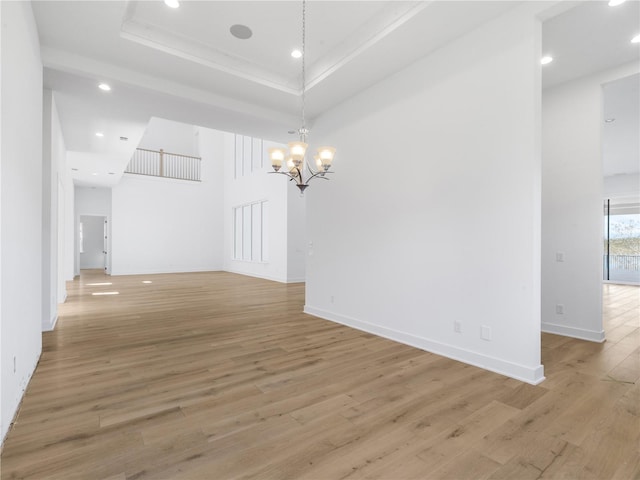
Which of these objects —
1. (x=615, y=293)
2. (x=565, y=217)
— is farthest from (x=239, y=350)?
(x=615, y=293)

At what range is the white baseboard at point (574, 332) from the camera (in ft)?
12.8

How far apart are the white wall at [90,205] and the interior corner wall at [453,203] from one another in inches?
415

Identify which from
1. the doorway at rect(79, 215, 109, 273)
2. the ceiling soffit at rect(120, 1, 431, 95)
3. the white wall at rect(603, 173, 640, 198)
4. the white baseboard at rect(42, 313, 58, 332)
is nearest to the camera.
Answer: the ceiling soffit at rect(120, 1, 431, 95)

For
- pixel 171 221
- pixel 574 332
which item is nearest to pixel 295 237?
pixel 171 221

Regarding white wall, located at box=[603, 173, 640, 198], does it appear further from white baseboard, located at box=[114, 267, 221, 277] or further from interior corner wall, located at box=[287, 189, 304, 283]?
white baseboard, located at box=[114, 267, 221, 277]

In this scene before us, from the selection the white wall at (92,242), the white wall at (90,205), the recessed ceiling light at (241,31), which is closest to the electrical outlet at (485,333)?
the recessed ceiling light at (241,31)

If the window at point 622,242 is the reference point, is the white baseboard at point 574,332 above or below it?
below

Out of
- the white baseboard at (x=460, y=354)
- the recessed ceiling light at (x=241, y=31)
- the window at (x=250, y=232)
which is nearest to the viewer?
the white baseboard at (x=460, y=354)

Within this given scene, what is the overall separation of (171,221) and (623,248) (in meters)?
15.3

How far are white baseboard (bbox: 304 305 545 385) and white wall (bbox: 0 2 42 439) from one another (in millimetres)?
3463

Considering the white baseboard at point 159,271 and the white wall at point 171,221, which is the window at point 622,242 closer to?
the white wall at point 171,221

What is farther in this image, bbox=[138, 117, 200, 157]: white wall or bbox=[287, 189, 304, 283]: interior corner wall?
bbox=[138, 117, 200, 157]: white wall

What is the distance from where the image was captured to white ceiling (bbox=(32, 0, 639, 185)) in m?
3.06

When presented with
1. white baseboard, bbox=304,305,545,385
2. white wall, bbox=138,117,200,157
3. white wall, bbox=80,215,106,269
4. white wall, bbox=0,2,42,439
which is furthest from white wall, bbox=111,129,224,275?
white baseboard, bbox=304,305,545,385
